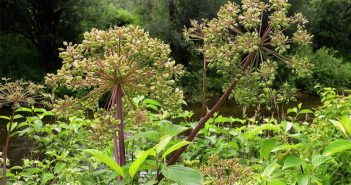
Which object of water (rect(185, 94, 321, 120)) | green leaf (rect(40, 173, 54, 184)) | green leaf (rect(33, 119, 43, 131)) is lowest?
green leaf (rect(40, 173, 54, 184))

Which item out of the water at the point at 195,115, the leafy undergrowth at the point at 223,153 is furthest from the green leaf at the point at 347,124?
the water at the point at 195,115

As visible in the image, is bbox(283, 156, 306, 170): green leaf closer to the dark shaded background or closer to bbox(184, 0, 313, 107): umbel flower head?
bbox(184, 0, 313, 107): umbel flower head

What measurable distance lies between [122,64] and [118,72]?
0.17 ft

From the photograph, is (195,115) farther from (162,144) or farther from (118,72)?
(162,144)

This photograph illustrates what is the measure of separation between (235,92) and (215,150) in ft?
3.18

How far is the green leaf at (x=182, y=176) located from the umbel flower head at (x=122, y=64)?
52 centimetres

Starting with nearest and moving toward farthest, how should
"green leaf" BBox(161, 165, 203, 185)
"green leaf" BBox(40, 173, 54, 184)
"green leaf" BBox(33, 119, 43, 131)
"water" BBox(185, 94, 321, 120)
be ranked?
1. "green leaf" BBox(161, 165, 203, 185)
2. "green leaf" BBox(40, 173, 54, 184)
3. "green leaf" BBox(33, 119, 43, 131)
4. "water" BBox(185, 94, 321, 120)

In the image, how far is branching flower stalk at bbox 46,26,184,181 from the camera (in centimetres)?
212

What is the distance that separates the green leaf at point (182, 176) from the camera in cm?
174

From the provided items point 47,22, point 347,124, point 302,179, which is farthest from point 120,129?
point 47,22

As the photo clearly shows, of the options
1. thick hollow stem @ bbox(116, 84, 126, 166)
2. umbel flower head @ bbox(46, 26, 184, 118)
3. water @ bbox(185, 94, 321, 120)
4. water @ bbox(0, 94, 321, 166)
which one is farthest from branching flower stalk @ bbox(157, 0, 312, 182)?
water @ bbox(185, 94, 321, 120)

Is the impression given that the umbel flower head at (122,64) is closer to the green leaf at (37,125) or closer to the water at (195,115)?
the green leaf at (37,125)

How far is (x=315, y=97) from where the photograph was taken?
1051 inches

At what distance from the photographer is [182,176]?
69.5 inches
